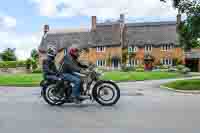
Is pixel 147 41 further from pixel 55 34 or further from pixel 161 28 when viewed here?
pixel 55 34

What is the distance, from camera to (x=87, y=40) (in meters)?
60.8

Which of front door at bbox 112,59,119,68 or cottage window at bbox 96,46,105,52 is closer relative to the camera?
front door at bbox 112,59,119,68

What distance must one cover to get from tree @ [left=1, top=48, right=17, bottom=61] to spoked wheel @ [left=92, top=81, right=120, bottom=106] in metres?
69.1

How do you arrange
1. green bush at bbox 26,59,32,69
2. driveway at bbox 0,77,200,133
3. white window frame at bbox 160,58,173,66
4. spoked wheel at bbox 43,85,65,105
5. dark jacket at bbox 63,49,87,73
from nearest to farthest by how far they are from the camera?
1. driveway at bbox 0,77,200,133
2. dark jacket at bbox 63,49,87,73
3. spoked wheel at bbox 43,85,65,105
4. green bush at bbox 26,59,32,69
5. white window frame at bbox 160,58,173,66

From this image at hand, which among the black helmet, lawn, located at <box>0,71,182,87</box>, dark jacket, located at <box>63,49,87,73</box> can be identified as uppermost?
the black helmet

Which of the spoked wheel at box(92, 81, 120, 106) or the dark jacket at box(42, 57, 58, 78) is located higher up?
the dark jacket at box(42, 57, 58, 78)

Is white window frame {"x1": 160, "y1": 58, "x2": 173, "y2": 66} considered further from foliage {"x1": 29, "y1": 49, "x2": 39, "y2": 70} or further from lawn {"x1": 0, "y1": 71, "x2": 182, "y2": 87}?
lawn {"x1": 0, "y1": 71, "x2": 182, "y2": 87}

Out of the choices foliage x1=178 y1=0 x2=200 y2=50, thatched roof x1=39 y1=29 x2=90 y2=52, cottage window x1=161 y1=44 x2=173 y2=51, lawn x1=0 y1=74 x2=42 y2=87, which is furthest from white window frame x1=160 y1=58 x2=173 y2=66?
foliage x1=178 y1=0 x2=200 y2=50

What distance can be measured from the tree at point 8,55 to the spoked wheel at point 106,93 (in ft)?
227

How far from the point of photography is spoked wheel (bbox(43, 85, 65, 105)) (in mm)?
9781

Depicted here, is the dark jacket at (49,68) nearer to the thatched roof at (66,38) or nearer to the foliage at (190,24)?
the foliage at (190,24)

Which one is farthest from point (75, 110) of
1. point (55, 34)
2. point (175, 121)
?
point (55, 34)

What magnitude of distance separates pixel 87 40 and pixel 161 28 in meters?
14.2

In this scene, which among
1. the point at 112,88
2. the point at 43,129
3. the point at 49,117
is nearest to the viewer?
the point at 43,129
